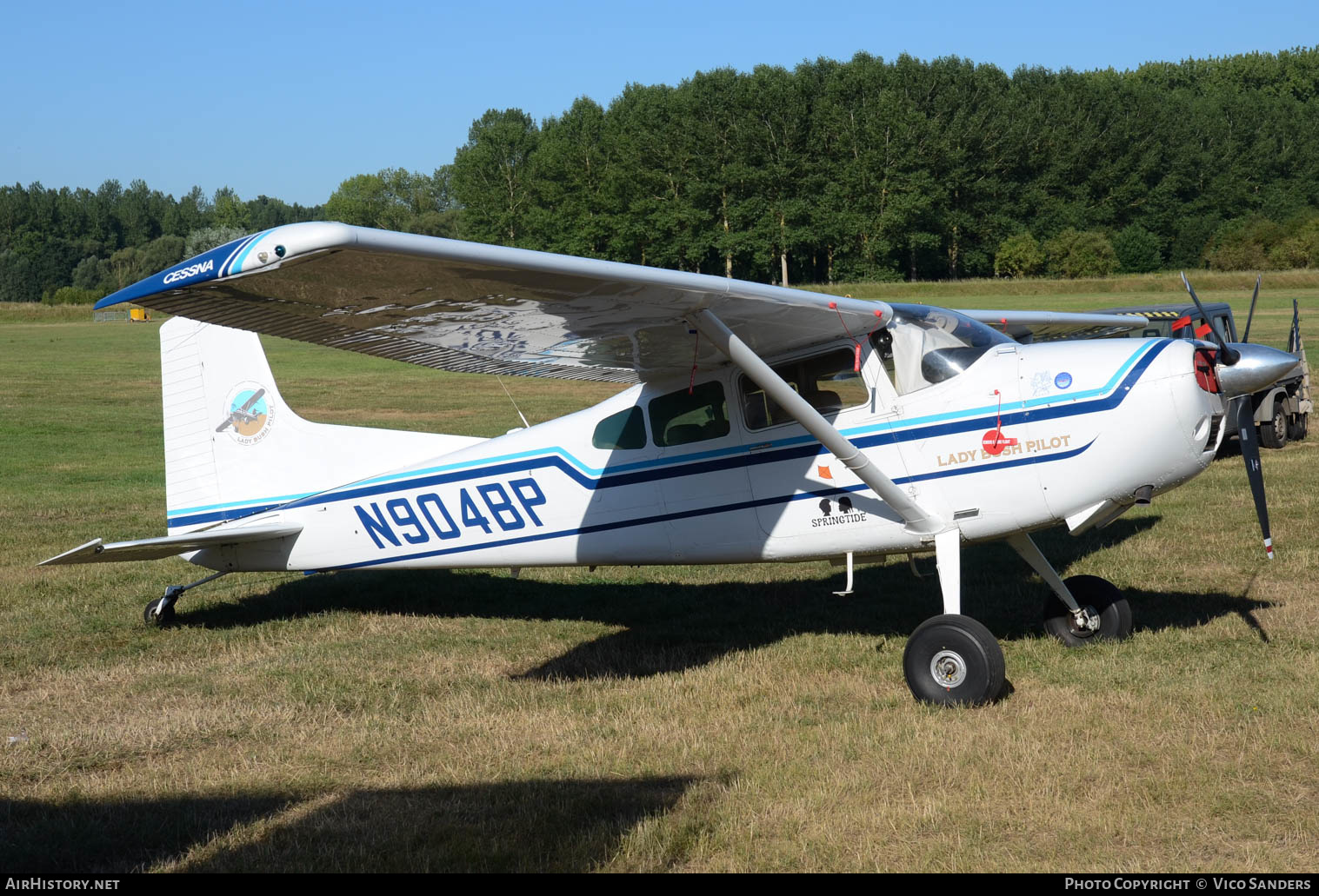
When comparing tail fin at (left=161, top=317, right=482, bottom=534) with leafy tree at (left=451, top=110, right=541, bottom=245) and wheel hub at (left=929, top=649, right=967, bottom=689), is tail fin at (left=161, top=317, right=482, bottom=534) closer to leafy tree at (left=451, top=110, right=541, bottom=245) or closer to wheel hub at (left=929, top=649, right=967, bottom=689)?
wheel hub at (left=929, top=649, right=967, bottom=689)

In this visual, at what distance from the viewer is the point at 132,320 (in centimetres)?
7350

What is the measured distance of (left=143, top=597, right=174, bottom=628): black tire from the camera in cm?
876

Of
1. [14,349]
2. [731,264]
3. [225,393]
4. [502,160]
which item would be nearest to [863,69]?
[731,264]

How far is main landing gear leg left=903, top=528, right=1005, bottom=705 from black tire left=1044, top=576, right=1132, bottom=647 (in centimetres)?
138

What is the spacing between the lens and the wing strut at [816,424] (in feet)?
20.6

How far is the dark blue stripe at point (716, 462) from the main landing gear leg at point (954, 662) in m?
0.94

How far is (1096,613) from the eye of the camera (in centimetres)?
757

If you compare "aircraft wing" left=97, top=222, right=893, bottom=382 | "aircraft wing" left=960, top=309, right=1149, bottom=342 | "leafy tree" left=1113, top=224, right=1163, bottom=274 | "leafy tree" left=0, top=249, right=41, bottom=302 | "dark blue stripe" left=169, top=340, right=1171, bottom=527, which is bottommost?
"leafy tree" left=1113, top=224, right=1163, bottom=274

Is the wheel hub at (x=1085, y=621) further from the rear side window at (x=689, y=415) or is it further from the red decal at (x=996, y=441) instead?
the rear side window at (x=689, y=415)

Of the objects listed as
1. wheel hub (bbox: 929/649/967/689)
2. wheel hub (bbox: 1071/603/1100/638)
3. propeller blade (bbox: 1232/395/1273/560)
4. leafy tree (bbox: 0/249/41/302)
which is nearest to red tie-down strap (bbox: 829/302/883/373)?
wheel hub (bbox: 929/649/967/689)

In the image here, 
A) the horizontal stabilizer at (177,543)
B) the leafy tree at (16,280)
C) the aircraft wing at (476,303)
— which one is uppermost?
the leafy tree at (16,280)

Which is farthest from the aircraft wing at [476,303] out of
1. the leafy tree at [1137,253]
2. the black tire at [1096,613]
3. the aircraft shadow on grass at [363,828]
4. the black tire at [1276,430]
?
the leafy tree at [1137,253]

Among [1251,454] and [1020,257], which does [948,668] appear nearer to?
[1251,454]

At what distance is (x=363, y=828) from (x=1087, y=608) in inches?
198
